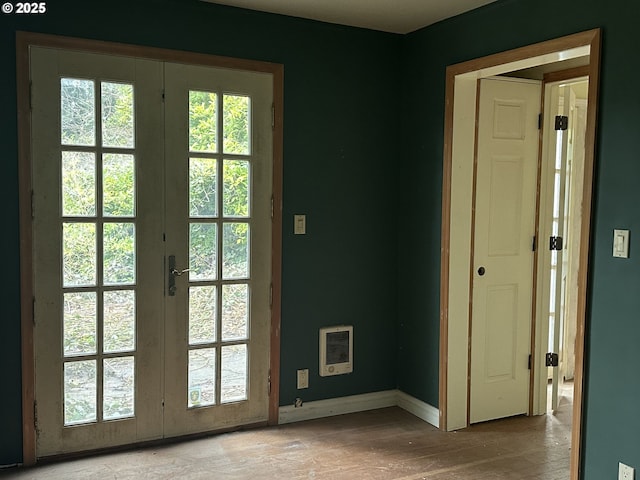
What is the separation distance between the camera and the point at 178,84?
3.40 m

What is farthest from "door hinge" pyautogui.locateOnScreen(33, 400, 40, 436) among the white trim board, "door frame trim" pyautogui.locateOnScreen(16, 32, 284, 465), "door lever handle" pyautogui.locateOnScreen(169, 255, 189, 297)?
the white trim board

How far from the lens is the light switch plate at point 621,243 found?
263cm

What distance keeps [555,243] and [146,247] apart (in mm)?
2600

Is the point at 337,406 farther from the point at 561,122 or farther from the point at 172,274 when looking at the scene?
the point at 561,122

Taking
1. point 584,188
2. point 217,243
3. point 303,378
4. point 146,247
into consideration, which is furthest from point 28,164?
point 584,188

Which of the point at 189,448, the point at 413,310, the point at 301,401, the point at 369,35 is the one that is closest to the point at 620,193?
the point at 413,310

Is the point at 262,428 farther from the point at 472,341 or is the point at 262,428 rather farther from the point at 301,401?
the point at 472,341

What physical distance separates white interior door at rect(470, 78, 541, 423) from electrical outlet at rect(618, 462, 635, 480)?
123 cm

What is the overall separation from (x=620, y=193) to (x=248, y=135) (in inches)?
79.0

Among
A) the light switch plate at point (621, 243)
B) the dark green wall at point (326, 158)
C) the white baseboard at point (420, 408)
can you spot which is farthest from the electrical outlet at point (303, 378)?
the light switch plate at point (621, 243)

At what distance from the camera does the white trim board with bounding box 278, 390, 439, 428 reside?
3.86 m

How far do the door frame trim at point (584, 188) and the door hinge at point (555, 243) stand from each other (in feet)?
2.38

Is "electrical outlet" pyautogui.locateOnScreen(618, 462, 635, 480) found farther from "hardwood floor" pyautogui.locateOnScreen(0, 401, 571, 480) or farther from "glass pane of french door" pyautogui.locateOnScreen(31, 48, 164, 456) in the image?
"glass pane of french door" pyautogui.locateOnScreen(31, 48, 164, 456)

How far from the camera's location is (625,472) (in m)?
2.67
